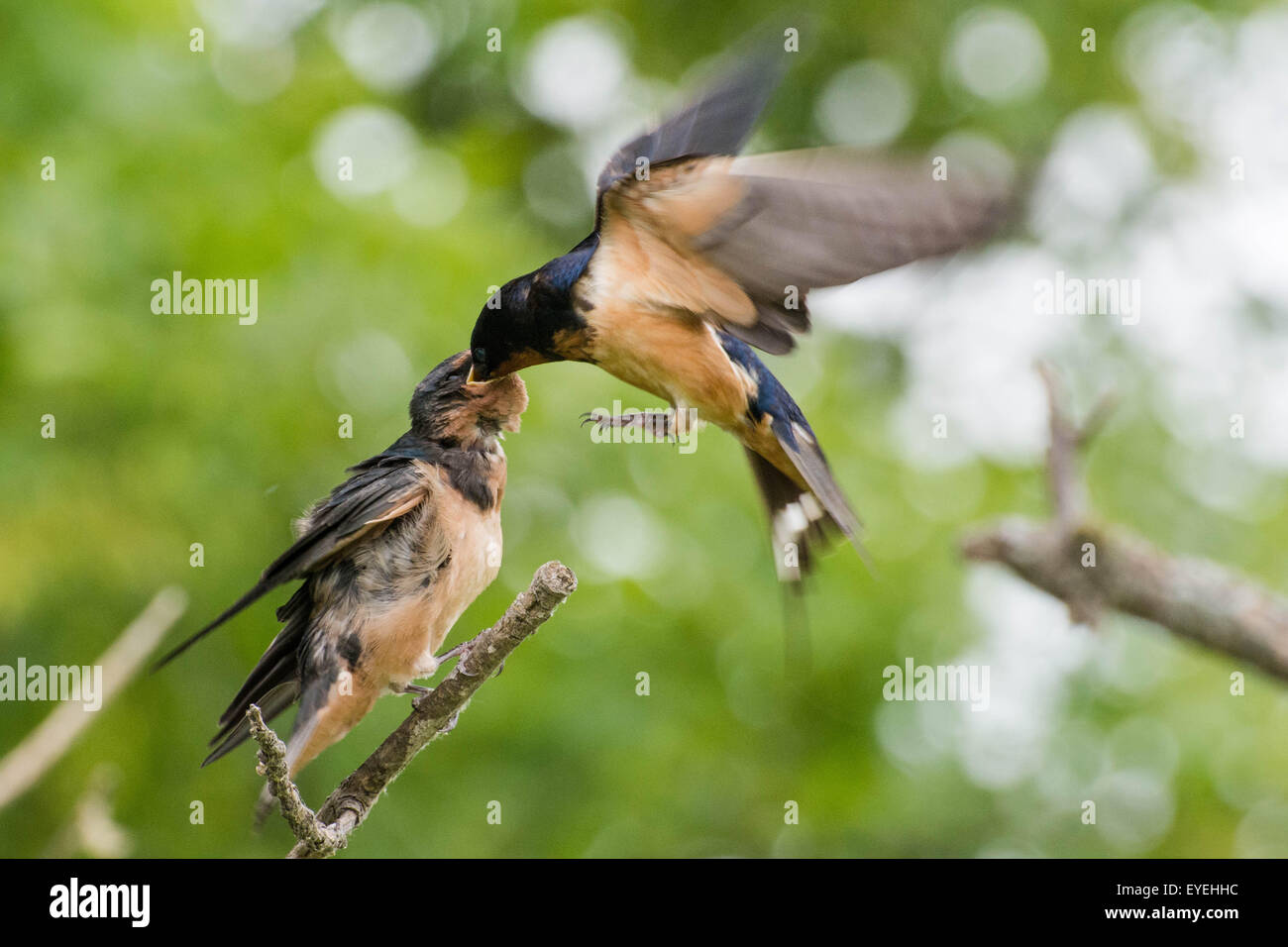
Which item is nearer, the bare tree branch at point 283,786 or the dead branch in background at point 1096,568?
the bare tree branch at point 283,786

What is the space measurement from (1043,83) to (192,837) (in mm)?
9238

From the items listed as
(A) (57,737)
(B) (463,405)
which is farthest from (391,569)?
(A) (57,737)

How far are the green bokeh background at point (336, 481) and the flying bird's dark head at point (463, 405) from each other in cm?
195

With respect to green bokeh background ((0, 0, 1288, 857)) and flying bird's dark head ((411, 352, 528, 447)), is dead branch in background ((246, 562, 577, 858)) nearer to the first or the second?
flying bird's dark head ((411, 352, 528, 447))

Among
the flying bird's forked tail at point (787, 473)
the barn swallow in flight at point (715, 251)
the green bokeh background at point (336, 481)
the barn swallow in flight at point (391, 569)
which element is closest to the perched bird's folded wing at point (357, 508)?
the barn swallow in flight at point (391, 569)

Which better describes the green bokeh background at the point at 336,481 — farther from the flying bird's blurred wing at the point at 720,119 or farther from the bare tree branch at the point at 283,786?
the bare tree branch at the point at 283,786

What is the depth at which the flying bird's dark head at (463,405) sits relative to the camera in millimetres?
2611

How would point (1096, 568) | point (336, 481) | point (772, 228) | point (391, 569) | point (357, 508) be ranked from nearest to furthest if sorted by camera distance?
point (772, 228), point (357, 508), point (391, 569), point (1096, 568), point (336, 481)

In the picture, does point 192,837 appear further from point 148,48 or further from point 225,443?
point 148,48

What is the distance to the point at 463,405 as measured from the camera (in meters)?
2.72

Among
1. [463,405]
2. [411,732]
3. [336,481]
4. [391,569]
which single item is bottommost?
[411,732]

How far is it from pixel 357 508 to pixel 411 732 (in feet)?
1.55

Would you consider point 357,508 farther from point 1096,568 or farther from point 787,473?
point 1096,568
